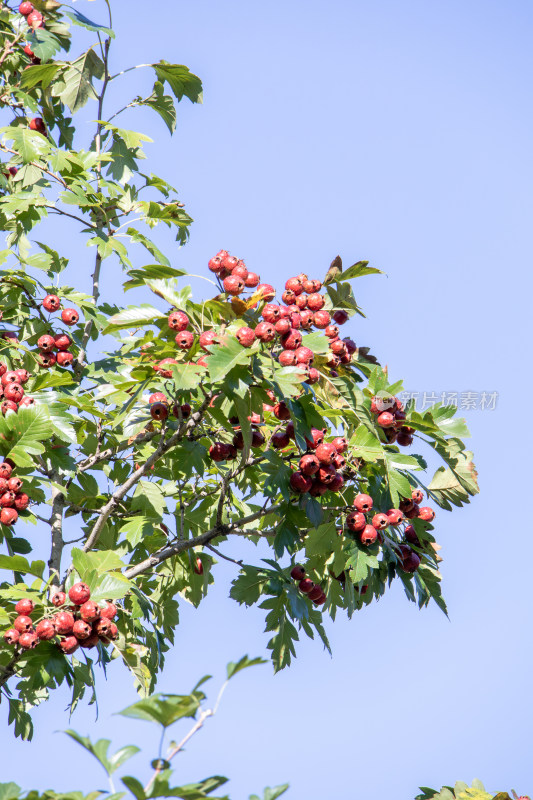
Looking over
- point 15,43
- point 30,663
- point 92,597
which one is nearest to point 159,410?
point 92,597

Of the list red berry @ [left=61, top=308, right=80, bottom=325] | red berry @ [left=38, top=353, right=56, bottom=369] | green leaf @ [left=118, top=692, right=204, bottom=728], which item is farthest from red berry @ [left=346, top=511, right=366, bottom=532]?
red berry @ [left=61, top=308, right=80, bottom=325]

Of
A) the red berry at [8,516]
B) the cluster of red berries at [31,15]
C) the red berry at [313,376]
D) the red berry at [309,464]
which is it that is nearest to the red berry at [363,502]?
the red berry at [309,464]

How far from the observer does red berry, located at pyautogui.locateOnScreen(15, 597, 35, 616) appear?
388 centimetres

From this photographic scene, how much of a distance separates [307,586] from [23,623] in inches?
71.5

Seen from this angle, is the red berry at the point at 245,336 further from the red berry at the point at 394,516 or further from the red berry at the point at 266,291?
the red berry at the point at 394,516

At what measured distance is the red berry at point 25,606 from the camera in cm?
388

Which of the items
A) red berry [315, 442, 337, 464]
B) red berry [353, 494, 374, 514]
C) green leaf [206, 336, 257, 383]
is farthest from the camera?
red berry [353, 494, 374, 514]

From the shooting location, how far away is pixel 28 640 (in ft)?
12.8

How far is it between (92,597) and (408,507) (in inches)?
67.2

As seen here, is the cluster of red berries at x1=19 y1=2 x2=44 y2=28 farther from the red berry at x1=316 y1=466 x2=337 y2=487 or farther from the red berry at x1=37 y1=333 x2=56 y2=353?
the red berry at x1=316 y1=466 x2=337 y2=487

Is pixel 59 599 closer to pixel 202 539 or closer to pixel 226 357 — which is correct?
pixel 202 539

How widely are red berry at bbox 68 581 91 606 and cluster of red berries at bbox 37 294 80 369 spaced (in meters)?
1.92

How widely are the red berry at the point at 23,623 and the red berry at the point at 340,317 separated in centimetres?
216

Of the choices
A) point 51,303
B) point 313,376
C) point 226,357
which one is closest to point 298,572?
point 313,376
